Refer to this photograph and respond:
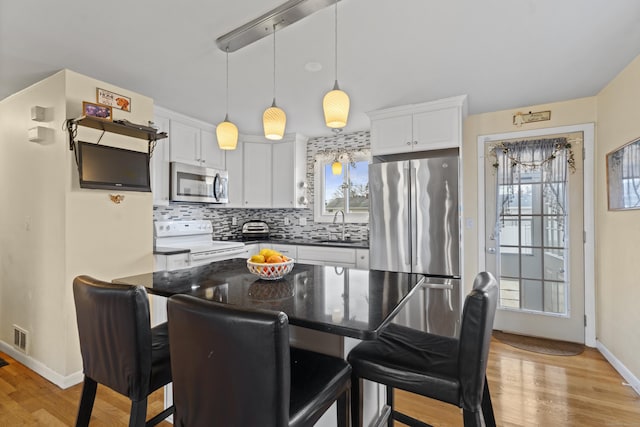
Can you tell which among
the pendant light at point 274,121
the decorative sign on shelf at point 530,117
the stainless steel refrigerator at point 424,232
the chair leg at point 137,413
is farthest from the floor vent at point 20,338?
the decorative sign on shelf at point 530,117

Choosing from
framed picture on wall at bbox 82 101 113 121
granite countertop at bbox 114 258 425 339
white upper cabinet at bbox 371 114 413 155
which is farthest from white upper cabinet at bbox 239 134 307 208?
granite countertop at bbox 114 258 425 339

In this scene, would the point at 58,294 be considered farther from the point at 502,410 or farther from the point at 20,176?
the point at 502,410

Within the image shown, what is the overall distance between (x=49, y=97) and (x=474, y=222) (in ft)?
13.3

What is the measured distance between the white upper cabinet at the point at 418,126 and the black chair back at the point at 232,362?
2752 mm

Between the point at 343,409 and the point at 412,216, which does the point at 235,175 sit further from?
the point at 343,409

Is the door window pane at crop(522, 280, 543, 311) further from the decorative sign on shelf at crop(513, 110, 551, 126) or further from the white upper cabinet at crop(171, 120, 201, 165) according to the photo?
the white upper cabinet at crop(171, 120, 201, 165)

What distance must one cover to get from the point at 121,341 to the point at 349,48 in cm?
205

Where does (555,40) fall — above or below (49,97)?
above

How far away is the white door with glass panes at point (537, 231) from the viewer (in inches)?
124

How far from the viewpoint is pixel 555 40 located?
2055 mm

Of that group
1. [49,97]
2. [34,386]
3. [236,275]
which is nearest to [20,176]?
[49,97]

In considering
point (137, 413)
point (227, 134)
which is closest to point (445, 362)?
point (137, 413)

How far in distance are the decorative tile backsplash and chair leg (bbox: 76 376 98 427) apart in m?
2.65

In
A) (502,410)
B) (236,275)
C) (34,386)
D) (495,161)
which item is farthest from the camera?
(495,161)
